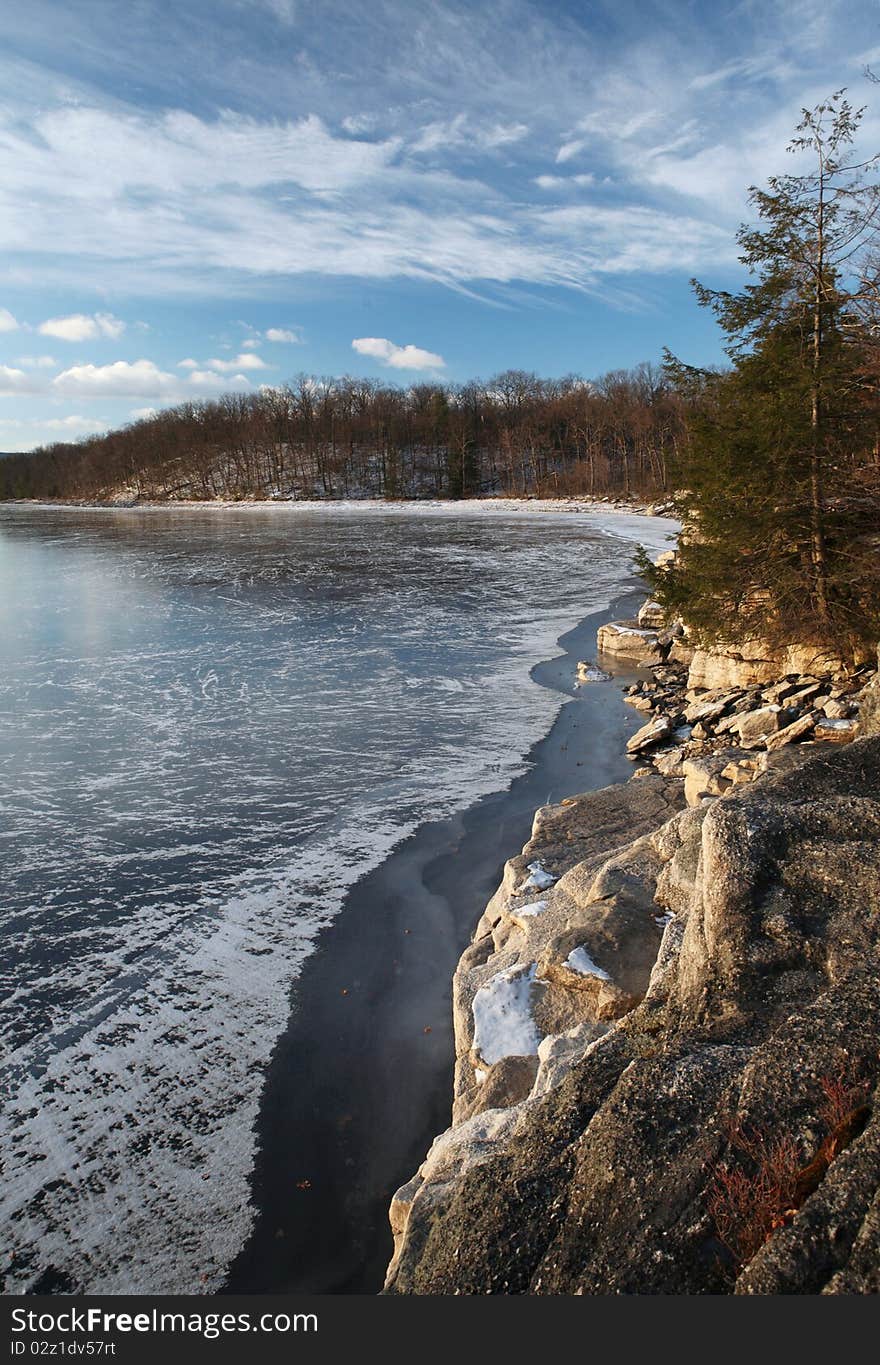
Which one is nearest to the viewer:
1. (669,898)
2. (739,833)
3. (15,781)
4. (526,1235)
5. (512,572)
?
(526,1235)

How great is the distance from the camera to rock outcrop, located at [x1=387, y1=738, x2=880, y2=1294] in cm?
245

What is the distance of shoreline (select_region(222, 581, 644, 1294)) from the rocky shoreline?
422 mm

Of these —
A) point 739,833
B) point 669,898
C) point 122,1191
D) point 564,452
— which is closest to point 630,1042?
point 739,833

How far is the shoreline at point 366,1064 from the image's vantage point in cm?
404

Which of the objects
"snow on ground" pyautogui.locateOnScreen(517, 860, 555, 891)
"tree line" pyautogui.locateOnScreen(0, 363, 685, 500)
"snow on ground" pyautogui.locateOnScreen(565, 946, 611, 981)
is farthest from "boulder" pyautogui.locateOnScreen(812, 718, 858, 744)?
"tree line" pyautogui.locateOnScreen(0, 363, 685, 500)

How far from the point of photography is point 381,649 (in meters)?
18.0

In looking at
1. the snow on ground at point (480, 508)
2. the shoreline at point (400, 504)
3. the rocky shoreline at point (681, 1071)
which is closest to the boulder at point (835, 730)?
the rocky shoreline at point (681, 1071)

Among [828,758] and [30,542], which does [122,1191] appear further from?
[30,542]

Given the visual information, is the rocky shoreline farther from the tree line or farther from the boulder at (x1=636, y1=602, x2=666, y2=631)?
the tree line

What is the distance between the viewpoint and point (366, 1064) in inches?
208

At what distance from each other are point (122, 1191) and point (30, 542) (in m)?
52.2

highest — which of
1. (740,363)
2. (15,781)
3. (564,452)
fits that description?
(564,452)

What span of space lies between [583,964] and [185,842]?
5269 millimetres

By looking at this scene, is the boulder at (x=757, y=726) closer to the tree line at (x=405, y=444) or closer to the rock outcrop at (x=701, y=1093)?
the rock outcrop at (x=701, y=1093)
